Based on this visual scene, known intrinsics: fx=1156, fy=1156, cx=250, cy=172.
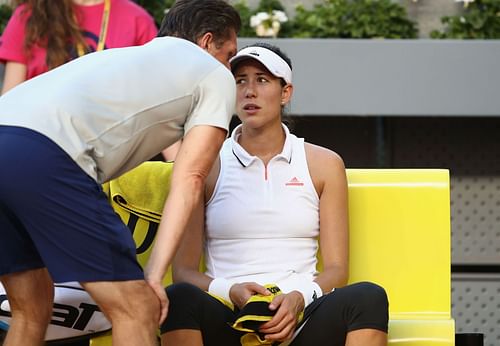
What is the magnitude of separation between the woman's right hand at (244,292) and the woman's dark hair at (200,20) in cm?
74

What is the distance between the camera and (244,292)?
11.4ft

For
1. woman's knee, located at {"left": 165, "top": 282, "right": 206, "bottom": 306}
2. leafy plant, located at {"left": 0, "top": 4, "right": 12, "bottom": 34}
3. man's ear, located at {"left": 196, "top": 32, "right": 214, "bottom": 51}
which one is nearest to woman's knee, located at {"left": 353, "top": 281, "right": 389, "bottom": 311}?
woman's knee, located at {"left": 165, "top": 282, "right": 206, "bottom": 306}

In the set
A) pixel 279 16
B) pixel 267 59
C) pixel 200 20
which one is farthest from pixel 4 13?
pixel 200 20

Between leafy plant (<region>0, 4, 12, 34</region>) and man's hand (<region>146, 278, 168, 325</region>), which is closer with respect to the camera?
man's hand (<region>146, 278, 168, 325</region>)

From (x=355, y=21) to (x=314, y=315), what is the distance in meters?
2.16

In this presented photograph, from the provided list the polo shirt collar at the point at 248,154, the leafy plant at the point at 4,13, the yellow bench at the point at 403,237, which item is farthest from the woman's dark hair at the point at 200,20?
the leafy plant at the point at 4,13

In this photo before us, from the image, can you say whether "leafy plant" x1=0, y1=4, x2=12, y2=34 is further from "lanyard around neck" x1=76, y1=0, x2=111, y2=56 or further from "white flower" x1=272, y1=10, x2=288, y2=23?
"white flower" x1=272, y1=10, x2=288, y2=23

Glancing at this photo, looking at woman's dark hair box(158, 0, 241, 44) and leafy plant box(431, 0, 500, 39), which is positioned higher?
leafy plant box(431, 0, 500, 39)

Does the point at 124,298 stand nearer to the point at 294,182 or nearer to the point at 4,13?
the point at 294,182

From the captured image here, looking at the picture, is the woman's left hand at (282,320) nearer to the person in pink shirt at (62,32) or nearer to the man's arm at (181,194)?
the man's arm at (181,194)

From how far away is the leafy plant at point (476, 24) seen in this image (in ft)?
17.5

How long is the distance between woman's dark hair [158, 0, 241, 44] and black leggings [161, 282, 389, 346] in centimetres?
75

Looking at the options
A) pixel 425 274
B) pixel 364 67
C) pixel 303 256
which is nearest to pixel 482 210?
pixel 364 67

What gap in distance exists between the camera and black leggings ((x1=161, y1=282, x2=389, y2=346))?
3.38m
